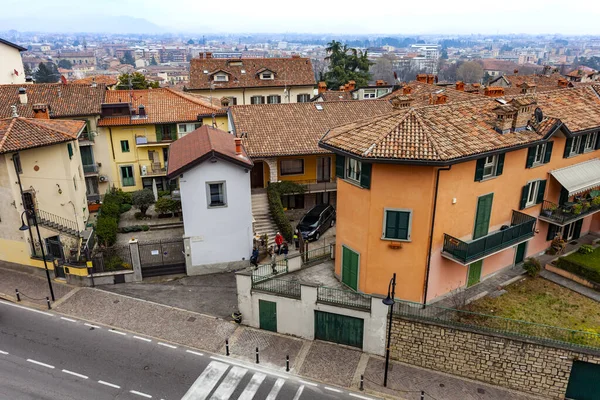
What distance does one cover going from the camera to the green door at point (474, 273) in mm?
22453

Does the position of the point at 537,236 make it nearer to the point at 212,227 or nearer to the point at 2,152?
the point at 212,227

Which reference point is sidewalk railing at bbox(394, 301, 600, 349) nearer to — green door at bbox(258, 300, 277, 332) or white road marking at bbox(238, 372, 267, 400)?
green door at bbox(258, 300, 277, 332)

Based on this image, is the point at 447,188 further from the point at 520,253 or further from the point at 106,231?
the point at 106,231

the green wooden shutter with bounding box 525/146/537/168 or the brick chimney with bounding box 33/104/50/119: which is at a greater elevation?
the brick chimney with bounding box 33/104/50/119

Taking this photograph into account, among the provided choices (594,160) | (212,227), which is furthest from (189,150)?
(594,160)

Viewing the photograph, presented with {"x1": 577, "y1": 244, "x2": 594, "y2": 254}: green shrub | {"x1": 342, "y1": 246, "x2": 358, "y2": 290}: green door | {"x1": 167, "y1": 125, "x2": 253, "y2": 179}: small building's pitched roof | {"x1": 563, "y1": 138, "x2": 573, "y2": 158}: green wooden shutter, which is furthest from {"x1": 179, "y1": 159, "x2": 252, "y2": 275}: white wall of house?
{"x1": 577, "y1": 244, "x2": 594, "y2": 254}: green shrub

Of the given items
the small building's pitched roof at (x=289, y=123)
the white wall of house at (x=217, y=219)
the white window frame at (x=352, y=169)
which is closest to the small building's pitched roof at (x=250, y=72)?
the small building's pitched roof at (x=289, y=123)

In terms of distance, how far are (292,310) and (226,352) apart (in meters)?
3.62

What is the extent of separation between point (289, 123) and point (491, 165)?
57.2ft

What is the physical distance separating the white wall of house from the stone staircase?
2.99 m

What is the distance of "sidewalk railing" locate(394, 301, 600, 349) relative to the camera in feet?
59.1

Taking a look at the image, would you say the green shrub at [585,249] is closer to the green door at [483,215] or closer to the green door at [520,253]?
the green door at [520,253]

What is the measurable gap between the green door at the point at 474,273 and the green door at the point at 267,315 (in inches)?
399

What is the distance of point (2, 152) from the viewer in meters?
23.5
